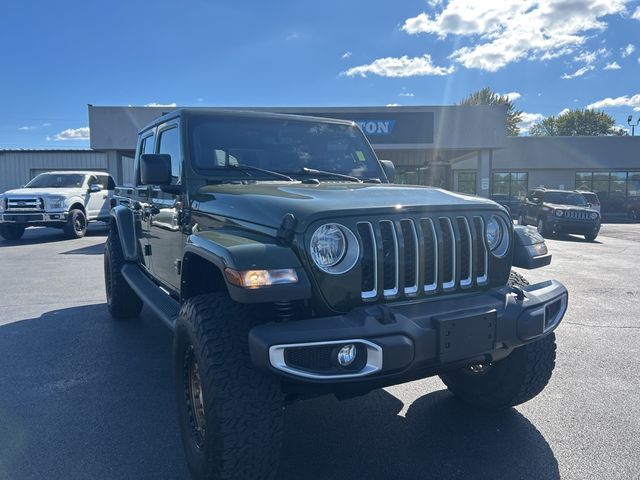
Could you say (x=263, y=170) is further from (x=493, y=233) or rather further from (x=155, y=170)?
(x=493, y=233)

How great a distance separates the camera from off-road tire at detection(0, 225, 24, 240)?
14.4 metres

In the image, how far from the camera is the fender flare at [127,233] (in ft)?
17.6

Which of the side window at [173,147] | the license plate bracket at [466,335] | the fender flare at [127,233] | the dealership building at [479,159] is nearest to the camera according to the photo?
the license plate bracket at [466,335]

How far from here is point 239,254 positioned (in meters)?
2.37

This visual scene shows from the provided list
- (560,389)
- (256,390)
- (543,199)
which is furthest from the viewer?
(543,199)

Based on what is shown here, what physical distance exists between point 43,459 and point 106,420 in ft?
1.63

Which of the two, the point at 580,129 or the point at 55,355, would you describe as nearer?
the point at 55,355

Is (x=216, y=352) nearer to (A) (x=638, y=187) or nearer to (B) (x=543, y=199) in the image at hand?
(B) (x=543, y=199)

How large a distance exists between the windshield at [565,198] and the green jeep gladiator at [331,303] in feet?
51.3

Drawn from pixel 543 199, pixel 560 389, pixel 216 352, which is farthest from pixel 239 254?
pixel 543 199

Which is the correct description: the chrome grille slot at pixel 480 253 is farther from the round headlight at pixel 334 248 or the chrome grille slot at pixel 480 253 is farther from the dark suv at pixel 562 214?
the dark suv at pixel 562 214

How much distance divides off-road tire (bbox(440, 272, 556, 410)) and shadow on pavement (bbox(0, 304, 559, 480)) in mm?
150

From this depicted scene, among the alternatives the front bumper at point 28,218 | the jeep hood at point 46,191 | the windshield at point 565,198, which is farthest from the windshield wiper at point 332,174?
the windshield at point 565,198

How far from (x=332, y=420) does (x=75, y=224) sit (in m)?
13.0
